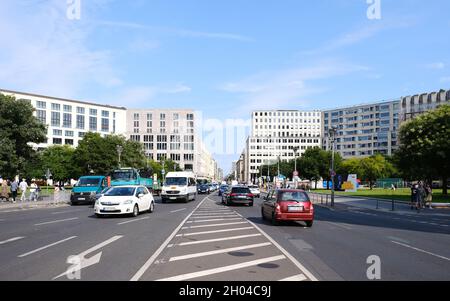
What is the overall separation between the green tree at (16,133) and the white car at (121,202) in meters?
23.3

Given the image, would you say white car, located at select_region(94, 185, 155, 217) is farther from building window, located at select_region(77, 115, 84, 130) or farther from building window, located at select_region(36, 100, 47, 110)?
building window, located at select_region(77, 115, 84, 130)

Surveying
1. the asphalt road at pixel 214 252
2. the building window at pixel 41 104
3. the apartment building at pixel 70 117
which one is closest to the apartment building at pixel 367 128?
the apartment building at pixel 70 117

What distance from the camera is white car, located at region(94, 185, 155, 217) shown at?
20.0m

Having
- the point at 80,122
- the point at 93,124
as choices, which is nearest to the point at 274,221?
the point at 80,122

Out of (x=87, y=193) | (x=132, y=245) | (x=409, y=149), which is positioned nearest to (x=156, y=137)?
(x=409, y=149)

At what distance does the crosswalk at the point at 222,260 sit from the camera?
26.1 ft

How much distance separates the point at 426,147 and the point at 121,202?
41003 mm

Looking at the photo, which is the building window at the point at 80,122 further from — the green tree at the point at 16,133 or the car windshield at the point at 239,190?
the car windshield at the point at 239,190

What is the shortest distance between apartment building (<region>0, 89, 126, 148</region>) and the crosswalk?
109357mm

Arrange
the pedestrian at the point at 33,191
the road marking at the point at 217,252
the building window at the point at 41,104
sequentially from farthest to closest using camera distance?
the building window at the point at 41,104
the pedestrian at the point at 33,191
the road marking at the point at 217,252

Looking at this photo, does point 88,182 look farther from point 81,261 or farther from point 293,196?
point 81,261

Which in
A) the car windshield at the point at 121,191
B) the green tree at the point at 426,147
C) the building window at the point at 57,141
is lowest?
the car windshield at the point at 121,191

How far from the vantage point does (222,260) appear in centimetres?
954
